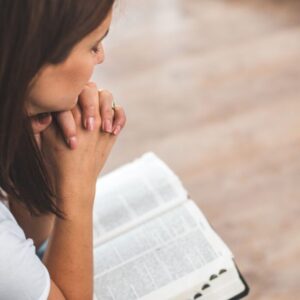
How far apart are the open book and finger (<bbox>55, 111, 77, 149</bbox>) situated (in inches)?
10.6

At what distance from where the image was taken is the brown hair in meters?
0.60

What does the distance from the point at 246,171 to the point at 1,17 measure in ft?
3.10

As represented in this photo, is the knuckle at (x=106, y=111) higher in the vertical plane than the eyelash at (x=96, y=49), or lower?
lower

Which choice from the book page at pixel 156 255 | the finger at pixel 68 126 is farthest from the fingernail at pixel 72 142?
the book page at pixel 156 255

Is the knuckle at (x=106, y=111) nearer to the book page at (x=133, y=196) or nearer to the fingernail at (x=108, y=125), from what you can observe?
the fingernail at (x=108, y=125)

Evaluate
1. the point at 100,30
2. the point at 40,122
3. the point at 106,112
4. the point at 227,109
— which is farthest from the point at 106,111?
the point at 227,109

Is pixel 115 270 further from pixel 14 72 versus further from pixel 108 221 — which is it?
pixel 14 72

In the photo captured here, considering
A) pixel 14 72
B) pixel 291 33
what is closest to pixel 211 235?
pixel 14 72


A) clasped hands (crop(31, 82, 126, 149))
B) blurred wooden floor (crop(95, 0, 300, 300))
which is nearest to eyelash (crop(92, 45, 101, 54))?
clasped hands (crop(31, 82, 126, 149))

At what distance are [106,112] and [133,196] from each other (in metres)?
0.27

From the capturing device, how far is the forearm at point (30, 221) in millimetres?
966

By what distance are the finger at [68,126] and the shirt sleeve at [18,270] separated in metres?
0.15

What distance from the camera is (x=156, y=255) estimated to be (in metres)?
1.01

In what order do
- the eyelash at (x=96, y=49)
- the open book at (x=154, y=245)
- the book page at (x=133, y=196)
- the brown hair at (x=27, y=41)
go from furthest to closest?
the book page at (x=133, y=196), the open book at (x=154, y=245), the eyelash at (x=96, y=49), the brown hair at (x=27, y=41)
